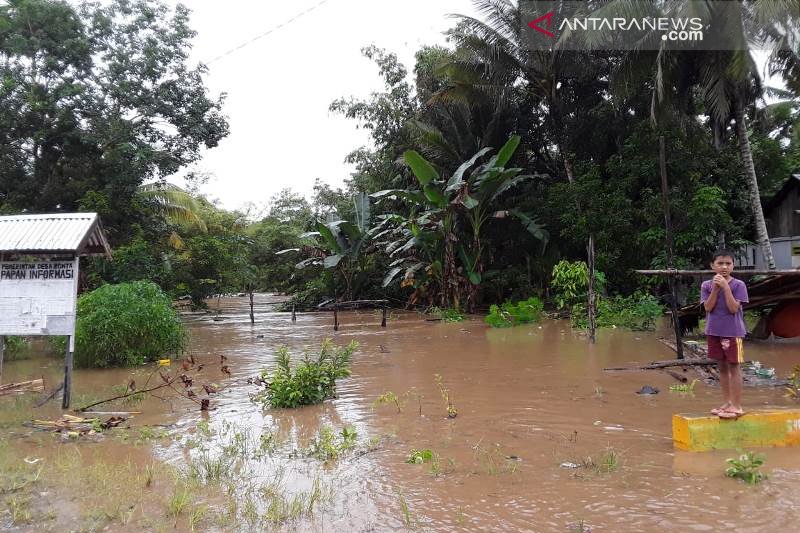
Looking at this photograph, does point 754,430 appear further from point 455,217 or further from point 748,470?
point 455,217

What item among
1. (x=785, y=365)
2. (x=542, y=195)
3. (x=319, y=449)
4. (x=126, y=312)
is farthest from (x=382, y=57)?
(x=319, y=449)

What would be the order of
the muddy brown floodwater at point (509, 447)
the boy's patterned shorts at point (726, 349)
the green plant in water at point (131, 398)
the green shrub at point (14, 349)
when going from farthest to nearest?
1. the green shrub at point (14, 349)
2. the green plant in water at point (131, 398)
3. the boy's patterned shorts at point (726, 349)
4. the muddy brown floodwater at point (509, 447)

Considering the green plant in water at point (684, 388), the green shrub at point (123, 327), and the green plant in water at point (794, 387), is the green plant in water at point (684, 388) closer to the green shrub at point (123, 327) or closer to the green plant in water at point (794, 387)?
the green plant in water at point (794, 387)

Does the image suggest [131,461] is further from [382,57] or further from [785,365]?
[382,57]

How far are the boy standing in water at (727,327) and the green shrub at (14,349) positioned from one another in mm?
11403

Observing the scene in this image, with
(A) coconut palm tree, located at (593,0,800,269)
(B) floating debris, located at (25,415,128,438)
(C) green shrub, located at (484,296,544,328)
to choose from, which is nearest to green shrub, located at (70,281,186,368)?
(B) floating debris, located at (25,415,128,438)

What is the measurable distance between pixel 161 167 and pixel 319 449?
45.0 feet

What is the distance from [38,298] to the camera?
6812 mm

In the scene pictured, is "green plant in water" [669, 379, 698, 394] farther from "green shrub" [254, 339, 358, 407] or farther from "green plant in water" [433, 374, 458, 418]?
"green shrub" [254, 339, 358, 407]

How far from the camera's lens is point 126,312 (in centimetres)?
970

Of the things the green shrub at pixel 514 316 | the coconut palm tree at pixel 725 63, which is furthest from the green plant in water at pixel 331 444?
the coconut palm tree at pixel 725 63

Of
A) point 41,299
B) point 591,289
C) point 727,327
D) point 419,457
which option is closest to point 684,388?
point 727,327

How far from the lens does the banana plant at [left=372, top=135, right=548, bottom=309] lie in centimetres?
1534

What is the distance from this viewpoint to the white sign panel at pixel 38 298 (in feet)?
22.2
